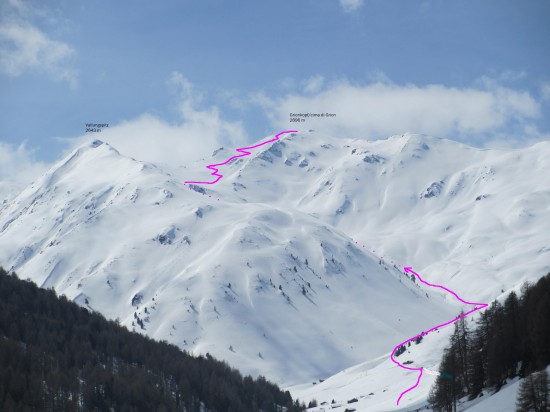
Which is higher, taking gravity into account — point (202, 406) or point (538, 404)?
point (202, 406)

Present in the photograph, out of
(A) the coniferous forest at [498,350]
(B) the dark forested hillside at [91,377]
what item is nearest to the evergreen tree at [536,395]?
(A) the coniferous forest at [498,350]

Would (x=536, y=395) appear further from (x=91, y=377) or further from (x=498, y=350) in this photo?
(x=91, y=377)

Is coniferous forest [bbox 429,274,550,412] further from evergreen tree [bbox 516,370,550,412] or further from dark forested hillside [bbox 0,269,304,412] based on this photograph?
dark forested hillside [bbox 0,269,304,412]

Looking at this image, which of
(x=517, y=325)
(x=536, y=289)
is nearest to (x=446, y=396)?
(x=517, y=325)

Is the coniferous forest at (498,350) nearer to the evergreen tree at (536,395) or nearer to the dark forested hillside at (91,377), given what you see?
the evergreen tree at (536,395)

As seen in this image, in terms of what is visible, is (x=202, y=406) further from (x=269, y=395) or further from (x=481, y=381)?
(x=481, y=381)
